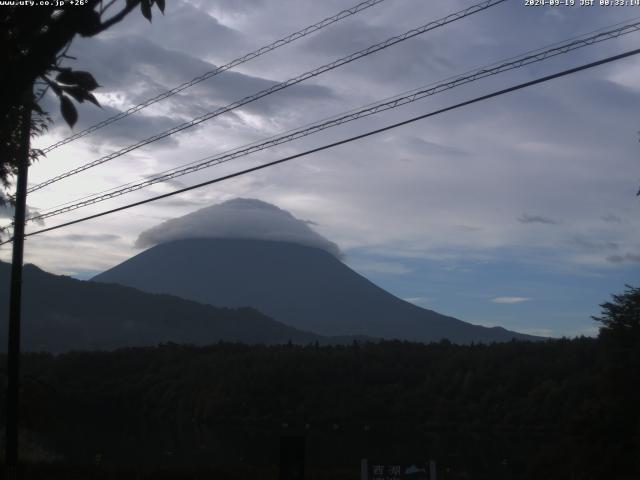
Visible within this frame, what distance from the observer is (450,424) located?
283ft

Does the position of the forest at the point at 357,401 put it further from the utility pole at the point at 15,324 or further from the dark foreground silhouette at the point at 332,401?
the utility pole at the point at 15,324

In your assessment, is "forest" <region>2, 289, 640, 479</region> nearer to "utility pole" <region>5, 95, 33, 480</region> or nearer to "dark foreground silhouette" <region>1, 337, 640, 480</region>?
"dark foreground silhouette" <region>1, 337, 640, 480</region>

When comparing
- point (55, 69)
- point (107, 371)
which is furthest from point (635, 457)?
point (107, 371)

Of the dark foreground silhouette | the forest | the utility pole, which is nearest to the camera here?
the utility pole

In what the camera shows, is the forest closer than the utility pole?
No

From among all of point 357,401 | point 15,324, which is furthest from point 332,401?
point 15,324

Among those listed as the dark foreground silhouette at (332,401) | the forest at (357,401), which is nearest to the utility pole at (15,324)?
the forest at (357,401)

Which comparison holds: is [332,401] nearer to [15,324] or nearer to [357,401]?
[357,401]

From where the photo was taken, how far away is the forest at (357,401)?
3909 centimetres

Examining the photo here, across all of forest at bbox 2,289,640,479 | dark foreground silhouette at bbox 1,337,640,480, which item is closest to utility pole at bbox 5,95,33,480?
forest at bbox 2,289,640,479

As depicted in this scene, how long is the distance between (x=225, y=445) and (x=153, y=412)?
36.0m

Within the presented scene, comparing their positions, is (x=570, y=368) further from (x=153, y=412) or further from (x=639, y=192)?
(x=639, y=192)

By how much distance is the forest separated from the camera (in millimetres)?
39094

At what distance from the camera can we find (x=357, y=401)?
3812 inches
